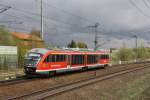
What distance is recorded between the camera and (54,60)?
27312 mm

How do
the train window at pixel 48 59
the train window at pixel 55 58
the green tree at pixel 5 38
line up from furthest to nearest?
the green tree at pixel 5 38, the train window at pixel 55 58, the train window at pixel 48 59

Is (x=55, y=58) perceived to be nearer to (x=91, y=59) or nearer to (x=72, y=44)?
(x=91, y=59)

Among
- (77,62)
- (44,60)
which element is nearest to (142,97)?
(44,60)

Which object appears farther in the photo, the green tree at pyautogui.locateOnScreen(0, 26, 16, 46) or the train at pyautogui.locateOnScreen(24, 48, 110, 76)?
the green tree at pyautogui.locateOnScreen(0, 26, 16, 46)

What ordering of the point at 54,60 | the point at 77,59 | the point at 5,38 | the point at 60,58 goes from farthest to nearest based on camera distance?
the point at 5,38, the point at 77,59, the point at 60,58, the point at 54,60

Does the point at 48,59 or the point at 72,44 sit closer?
the point at 48,59

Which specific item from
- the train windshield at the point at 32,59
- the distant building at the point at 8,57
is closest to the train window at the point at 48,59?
the train windshield at the point at 32,59

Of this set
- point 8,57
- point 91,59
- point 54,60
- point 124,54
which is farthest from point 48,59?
point 124,54

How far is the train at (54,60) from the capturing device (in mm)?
25531

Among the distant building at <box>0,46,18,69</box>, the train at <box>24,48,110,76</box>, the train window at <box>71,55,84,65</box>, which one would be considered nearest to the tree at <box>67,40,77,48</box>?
the distant building at <box>0,46,18,69</box>

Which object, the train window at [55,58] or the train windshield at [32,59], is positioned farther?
the train window at [55,58]

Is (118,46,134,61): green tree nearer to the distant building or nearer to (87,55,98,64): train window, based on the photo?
(87,55,98,64): train window

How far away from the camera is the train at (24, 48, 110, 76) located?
25531mm

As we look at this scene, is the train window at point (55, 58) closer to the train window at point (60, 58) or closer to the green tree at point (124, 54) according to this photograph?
the train window at point (60, 58)
